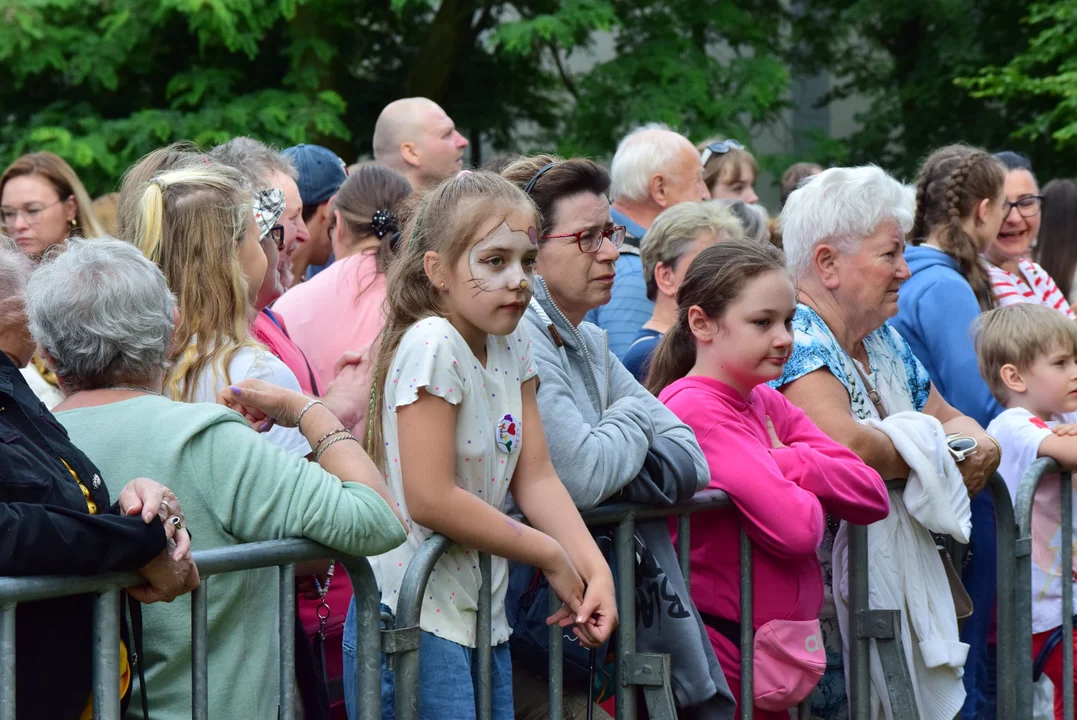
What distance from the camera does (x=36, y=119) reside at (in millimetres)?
13273

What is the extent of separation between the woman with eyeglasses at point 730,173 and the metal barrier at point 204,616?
4.70 m

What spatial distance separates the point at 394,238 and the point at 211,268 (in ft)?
4.13

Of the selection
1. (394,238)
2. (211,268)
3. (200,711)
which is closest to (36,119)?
(394,238)

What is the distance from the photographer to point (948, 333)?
188 inches

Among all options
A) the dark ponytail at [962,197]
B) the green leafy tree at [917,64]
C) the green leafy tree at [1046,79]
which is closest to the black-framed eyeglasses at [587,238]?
the dark ponytail at [962,197]

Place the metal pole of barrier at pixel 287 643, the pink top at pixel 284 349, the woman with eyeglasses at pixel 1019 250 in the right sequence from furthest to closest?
the woman with eyeglasses at pixel 1019 250 < the pink top at pixel 284 349 < the metal pole of barrier at pixel 287 643

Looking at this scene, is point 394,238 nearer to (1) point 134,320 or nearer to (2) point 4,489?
(1) point 134,320

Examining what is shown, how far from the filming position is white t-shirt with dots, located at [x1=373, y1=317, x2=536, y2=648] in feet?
9.11

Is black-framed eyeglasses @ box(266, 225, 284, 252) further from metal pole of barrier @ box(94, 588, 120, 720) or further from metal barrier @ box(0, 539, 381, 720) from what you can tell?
metal pole of barrier @ box(94, 588, 120, 720)

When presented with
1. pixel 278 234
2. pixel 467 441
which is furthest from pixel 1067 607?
pixel 278 234

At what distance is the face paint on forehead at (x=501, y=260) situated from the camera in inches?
113

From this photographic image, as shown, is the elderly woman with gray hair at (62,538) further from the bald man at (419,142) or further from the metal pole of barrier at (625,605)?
the bald man at (419,142)

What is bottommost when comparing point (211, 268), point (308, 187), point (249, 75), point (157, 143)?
point (211, 268)

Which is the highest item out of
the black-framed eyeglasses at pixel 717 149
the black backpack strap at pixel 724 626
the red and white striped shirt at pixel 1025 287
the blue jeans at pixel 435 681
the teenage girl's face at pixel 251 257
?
the black-framed eyeglasses at pixel 717 149
